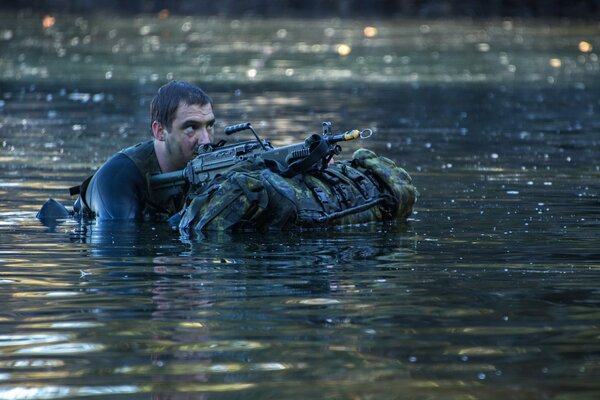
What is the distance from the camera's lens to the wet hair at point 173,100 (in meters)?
11.5

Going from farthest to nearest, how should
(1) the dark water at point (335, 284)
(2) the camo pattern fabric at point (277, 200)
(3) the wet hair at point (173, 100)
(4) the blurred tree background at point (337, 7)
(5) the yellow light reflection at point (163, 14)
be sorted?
(5) the yellow light reflection at point (163, 14) → (4) the blurred tree background at point (337, 7) → (3) the wet hair at point (173, 100) → (2) the camo pattern fabric at point (277, 200) → (1) the dark water at point (335, 284)

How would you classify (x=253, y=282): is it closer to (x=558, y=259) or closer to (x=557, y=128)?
(x=558, y=259)

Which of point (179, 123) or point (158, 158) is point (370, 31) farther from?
point (179, 123)

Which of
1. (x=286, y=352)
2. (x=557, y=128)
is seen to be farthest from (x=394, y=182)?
(x=557, y=128)

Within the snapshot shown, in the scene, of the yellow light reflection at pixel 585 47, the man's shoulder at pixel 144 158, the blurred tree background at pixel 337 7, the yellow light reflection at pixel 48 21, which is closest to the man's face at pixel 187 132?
the man's shoulder at pixel 144 158

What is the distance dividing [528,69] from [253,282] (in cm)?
2849

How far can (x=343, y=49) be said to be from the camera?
155 feet

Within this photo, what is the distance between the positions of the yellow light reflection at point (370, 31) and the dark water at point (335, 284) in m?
34.6

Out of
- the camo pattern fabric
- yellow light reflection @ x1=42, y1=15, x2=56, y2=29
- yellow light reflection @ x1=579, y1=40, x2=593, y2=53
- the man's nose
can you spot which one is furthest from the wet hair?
yellow light reflection @ x1=42, y1=15, x2=56, y2=29

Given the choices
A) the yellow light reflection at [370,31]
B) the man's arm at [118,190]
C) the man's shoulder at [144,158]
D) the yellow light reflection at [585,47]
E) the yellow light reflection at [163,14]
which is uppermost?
the yellow light reflection at [163,14]

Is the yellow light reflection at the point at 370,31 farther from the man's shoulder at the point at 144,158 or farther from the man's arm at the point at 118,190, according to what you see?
the man's shoulder at the point at 144,158

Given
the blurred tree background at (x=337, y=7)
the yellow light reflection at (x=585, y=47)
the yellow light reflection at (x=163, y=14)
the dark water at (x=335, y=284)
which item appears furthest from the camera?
the yellow light reflection at (x=163, y=14)

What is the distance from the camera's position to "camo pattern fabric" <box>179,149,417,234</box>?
1099cm

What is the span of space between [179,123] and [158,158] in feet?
1.50
